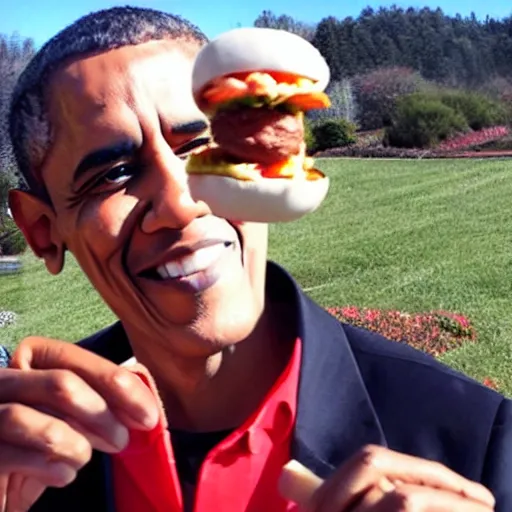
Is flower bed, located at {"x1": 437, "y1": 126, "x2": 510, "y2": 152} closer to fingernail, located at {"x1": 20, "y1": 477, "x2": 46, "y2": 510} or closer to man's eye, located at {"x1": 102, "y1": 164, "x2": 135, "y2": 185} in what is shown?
man's eye, located at {"x1": 102, "y1": 164, "x2": 135, "y2": 185}

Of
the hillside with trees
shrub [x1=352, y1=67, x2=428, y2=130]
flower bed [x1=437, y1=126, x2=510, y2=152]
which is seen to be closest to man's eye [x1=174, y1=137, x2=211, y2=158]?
the hillside with trees

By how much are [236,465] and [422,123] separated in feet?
11.3

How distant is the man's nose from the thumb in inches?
15.0

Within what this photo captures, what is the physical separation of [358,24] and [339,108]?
48 centimetres

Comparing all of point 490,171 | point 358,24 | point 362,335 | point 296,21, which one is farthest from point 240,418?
point 490,171

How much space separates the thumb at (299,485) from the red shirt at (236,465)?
32 cm

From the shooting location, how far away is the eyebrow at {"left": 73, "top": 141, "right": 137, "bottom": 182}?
4.07 ft

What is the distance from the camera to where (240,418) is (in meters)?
1.34

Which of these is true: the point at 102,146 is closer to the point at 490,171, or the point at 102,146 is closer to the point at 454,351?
the point at 454,351

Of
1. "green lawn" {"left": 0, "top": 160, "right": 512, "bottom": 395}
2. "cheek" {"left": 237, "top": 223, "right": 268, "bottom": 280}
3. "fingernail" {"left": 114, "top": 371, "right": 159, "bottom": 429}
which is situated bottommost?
"green lawn" {"left": 0, "top": 160, "right": 512, "bottom": 395}

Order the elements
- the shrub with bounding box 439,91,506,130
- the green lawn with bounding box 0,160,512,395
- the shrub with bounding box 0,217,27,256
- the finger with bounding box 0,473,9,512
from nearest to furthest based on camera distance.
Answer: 1. the finger with bounding box 0,473,9,512
2. the shrub with bounding box 0,217,27,256
3. the shrub with bounding box 439,91,506,130
4. the green lawn with bounding box 0,160,512,395

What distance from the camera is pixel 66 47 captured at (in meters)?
1.26

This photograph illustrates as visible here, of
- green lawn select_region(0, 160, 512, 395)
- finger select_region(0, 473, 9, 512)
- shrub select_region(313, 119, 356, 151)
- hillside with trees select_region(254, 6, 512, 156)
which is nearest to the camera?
finger select_region(0, 473, 9, 512)

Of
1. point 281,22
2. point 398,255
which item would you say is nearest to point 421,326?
point 398,255
